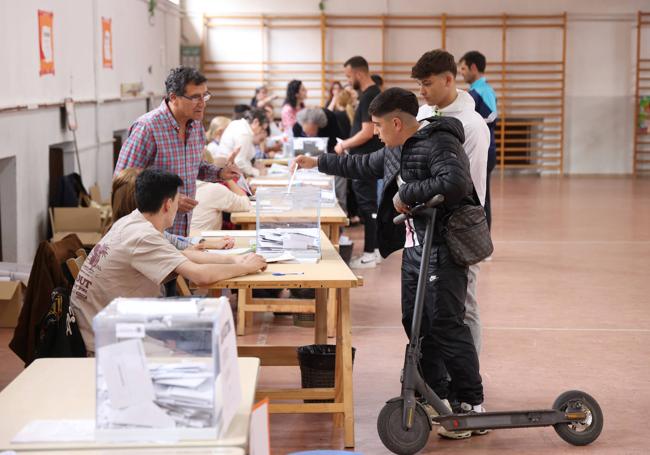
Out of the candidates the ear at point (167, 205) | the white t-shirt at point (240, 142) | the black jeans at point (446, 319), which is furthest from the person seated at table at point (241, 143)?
the ear at point (167, 205)

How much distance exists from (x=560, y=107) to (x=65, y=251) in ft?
41.7

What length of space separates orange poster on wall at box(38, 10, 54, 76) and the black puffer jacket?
4.32 metres

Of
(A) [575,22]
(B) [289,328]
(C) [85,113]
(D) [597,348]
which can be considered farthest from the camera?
(A) [575,22]

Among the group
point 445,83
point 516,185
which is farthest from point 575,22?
point 445,83

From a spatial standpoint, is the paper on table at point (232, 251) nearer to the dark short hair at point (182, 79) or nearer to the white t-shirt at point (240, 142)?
the dark short hair at point (182, 79)

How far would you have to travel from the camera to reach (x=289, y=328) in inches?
214

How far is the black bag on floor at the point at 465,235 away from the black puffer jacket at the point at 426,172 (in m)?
0.04

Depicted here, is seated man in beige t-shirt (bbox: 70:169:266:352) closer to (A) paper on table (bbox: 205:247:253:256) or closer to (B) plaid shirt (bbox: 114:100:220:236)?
(A) paper on table (bbox: 205:247:253:256)

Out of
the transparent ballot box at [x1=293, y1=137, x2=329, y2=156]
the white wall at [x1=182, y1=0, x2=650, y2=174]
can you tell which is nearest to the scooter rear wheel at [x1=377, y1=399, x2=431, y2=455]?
the transparent ballot box at [x1=293, y1=137, x2=329, y2=156]

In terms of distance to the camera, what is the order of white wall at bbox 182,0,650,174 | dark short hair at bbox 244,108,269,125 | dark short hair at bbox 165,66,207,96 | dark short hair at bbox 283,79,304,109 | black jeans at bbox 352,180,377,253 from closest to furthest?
dark short hair at bbox 165,66,207,96 < black jeans at bbox 352,180,377,253 < dark short hair at bbox 244,108,269,125 < dark short hair at bbox 283,79,304,109 < white wall at bbox 182,0,650,174

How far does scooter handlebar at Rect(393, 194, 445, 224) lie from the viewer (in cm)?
321

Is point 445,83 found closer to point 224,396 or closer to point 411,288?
point 411,288

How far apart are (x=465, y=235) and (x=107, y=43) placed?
6954 millimetres

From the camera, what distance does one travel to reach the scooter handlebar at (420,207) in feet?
10.5
